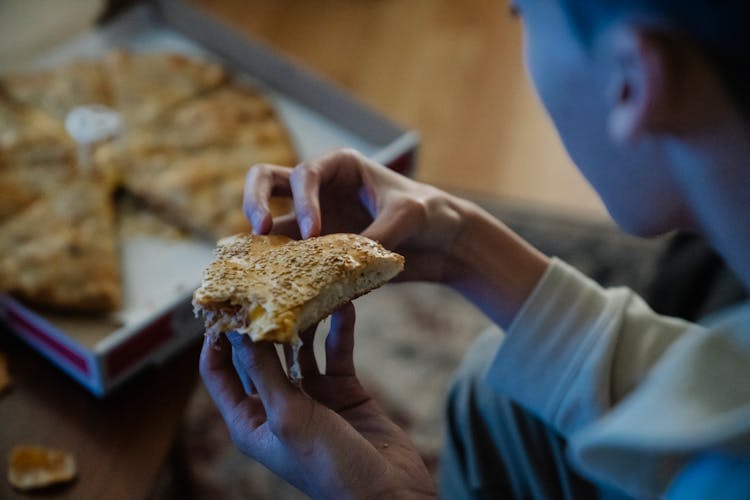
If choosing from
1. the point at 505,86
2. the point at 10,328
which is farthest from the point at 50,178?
the point at 505,86

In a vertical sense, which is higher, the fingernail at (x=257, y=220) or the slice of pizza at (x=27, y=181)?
the fingernail at (x=257, y=220)

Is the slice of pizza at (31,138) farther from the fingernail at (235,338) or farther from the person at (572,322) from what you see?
the fingernail at (235,338)

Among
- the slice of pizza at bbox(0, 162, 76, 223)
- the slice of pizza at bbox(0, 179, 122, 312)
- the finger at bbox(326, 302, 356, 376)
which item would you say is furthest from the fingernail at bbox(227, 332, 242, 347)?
the slice of pizza at bbox(0, 162, 76, 223)

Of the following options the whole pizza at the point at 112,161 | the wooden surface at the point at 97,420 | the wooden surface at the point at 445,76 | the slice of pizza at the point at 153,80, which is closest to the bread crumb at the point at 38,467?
the wooden surface at the point at 97,420

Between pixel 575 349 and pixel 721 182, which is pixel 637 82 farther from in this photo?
pixel 575 349

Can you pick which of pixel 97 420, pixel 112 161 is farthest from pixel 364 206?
pixel 112 161

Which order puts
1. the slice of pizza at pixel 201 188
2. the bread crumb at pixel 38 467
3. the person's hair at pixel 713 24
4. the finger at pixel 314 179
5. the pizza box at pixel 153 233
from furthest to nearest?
the slice of pizza at pixel 201 188, the pizza box at pixel 153 233, the bread crumb at pixel 38 467, the finger at pixel 314 179, the person's hair at pixel 713 24

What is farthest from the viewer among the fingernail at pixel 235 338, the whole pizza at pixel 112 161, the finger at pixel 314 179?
the whole pizza at pixel 112 161

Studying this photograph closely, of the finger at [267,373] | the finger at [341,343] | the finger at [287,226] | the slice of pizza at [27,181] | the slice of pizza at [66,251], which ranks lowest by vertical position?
the slice of pizza at [66,251]
